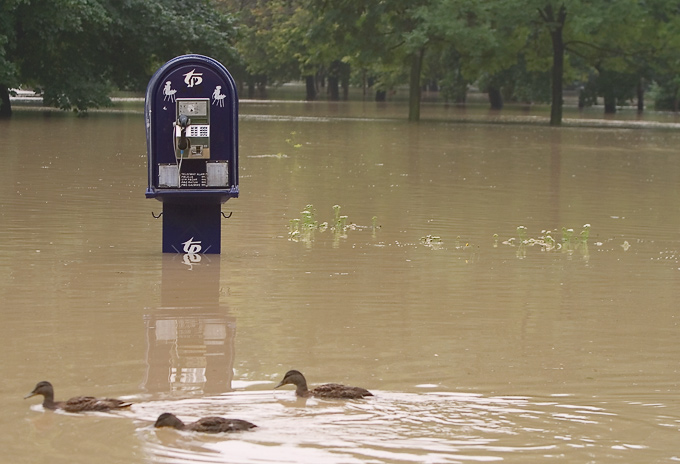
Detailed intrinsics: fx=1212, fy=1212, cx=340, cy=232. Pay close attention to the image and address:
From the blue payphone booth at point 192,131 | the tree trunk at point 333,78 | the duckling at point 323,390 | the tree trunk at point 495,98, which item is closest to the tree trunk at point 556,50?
the tree trunk at point 495,98

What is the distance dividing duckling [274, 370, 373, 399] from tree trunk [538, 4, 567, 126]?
136 feet

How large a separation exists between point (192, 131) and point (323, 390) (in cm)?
517

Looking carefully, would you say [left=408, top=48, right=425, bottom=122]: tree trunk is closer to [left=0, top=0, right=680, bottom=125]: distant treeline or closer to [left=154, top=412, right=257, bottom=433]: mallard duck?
[left=0, top=0, right=680, bottom=125]: distant treeline

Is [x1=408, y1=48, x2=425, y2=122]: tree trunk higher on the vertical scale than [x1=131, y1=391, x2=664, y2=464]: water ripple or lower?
higher

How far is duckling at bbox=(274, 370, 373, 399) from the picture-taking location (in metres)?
6.98


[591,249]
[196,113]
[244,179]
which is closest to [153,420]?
[196,113]

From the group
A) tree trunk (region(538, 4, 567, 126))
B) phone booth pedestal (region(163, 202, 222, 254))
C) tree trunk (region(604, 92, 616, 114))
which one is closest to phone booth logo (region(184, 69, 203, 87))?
phone booth pedestal (region(163, 202, 222, 254))

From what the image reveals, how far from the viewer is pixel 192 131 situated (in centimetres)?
1166

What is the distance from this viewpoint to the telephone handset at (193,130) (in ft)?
37.8

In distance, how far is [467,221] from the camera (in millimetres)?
15820

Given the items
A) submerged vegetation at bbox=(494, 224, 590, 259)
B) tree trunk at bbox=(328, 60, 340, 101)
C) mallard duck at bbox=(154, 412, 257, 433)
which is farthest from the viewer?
tree trunk at bbox=(328, 60, 340, 101)

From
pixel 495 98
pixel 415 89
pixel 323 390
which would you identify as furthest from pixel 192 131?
pixel 495 98

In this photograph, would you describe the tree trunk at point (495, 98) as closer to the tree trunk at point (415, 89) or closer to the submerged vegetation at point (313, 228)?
the tree trunk at point (415, 89)

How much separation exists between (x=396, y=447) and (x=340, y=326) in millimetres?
3130
